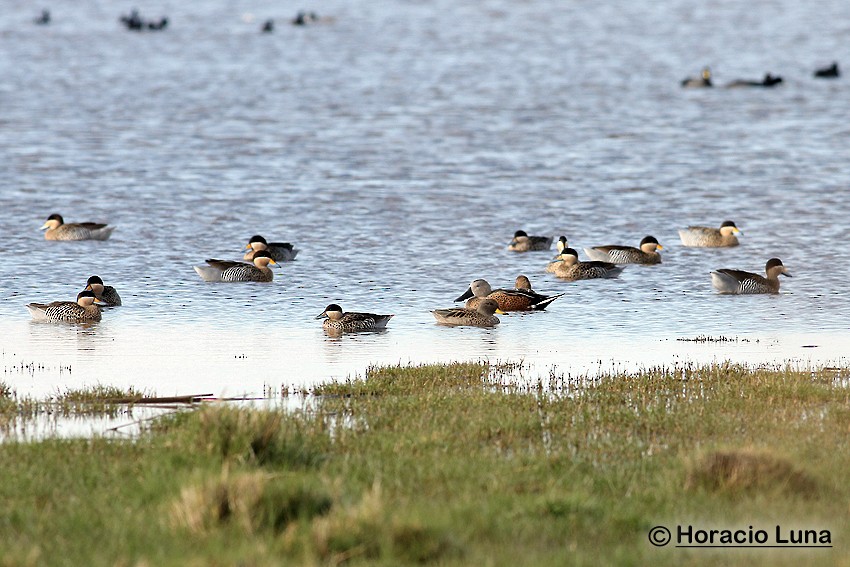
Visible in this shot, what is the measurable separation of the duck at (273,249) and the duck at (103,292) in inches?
141

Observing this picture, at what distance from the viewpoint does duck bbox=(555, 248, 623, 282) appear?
21.4 m

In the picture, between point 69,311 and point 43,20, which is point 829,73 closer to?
point 69,311

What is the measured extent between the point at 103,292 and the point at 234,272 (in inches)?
107

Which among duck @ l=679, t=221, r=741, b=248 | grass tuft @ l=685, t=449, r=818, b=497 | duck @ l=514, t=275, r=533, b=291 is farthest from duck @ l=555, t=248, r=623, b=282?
grass tuft @ l=685, t=449, r=818, b=497

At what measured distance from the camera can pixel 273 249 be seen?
22.6m

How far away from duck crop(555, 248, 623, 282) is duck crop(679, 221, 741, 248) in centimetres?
331

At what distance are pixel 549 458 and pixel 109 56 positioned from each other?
194 ft

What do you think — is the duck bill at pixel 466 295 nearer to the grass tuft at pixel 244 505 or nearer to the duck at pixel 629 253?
the duck at pixel 629 253

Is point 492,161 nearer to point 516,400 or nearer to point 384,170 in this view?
point 384,170

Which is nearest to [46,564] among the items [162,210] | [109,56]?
[162,210]

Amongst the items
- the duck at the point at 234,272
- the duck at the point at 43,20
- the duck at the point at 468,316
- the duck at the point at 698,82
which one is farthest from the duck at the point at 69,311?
the duck at the point at 43,20

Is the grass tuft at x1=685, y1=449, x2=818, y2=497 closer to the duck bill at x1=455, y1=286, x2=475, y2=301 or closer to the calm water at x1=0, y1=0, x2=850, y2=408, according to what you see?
the calm water at x1=0, y1=0, x2=850, y2=408

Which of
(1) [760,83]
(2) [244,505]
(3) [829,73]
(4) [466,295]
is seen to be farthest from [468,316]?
(3) [829,73]

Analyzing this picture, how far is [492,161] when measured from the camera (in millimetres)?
36344
